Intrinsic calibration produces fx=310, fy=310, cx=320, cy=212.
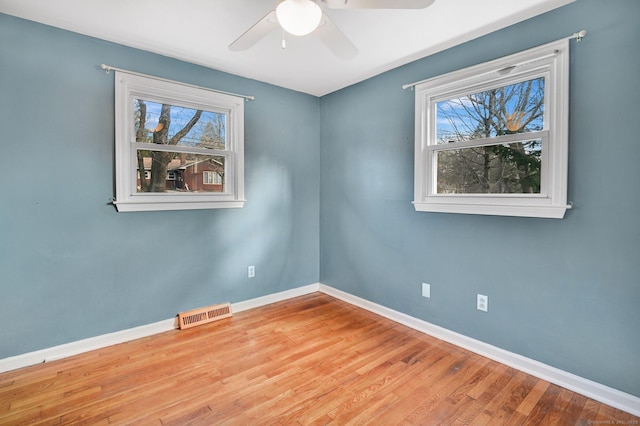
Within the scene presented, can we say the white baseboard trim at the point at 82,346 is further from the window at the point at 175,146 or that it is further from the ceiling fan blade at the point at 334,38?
the ceiling fan blade at the point at 334,38

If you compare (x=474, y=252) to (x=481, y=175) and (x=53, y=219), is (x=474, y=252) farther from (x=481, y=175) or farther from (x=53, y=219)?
(x=53, y=219)

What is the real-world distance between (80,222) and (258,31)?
1977mm

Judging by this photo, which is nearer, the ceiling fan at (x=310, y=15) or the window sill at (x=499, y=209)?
the ceiling fan at (x=310, y=15)

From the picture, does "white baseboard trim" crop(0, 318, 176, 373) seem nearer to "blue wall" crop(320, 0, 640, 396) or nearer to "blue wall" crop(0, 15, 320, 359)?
"blue wall" crop(0, 15, 320, 359)

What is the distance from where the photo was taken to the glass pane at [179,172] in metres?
2.73

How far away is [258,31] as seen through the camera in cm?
178

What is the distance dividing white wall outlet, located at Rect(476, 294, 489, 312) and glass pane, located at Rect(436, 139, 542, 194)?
0.82 metres

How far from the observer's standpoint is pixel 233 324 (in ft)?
9.75

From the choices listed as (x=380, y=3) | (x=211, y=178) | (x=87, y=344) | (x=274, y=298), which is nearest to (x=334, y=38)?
(x=380, y=3)

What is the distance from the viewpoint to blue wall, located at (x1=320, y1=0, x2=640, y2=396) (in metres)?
1.80

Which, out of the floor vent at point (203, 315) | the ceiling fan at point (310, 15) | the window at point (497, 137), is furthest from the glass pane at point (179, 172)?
the window at point (497, 137)

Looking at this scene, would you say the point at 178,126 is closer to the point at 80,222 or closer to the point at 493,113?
the point at 80,222

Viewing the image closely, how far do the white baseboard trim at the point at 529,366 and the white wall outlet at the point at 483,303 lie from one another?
264 millimetres

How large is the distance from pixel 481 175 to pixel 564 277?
2.97ft
